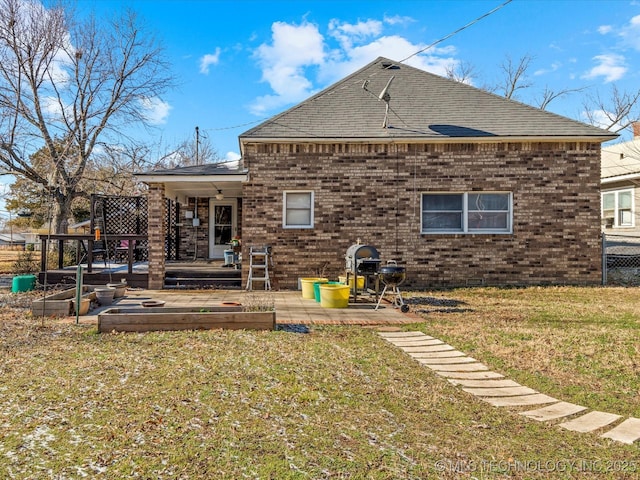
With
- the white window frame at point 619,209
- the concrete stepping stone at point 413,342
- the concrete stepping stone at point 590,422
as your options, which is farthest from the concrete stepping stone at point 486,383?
the white window frame at point 619,209

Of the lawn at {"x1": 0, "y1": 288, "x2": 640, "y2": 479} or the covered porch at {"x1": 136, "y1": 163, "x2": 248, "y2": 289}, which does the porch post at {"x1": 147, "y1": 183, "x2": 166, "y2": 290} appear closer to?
the covered porch at {"x1": 136, "y1": 163, "x2": 248, "y2": 289}

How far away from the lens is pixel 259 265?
1130 cm

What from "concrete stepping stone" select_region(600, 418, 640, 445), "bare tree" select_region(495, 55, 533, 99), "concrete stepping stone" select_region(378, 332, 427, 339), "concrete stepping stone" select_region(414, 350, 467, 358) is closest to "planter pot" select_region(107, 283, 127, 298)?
"concrete stepping stone" select_region(378, 332, 427, 339)

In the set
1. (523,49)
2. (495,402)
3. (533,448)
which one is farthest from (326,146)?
(523,49)

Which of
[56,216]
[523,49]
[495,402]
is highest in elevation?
[523,49]

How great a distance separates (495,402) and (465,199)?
8.44 m

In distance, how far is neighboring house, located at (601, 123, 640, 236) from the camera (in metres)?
16.6

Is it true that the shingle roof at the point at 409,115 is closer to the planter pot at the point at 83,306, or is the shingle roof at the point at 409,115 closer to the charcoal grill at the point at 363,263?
the charcoal grill at the point at 363,263

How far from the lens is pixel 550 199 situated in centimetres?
Result: 1164

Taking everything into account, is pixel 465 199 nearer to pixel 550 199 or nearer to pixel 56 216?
pixel 550 199

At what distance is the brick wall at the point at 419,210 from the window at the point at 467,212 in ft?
0.70

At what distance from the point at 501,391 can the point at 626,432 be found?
1115 mm

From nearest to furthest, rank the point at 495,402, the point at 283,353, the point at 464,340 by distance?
the point at 495,402 < the point at 283,353 < the point at 464,340

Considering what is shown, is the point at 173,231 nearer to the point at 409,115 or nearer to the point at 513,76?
the point at 409,115
